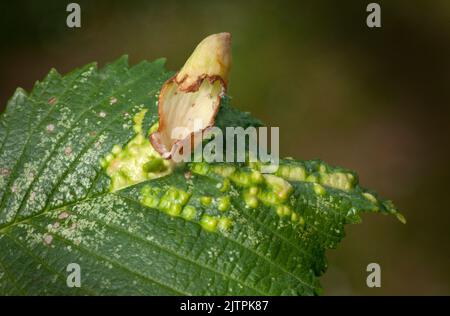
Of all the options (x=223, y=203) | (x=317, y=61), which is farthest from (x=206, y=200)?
(x=317, y=61)

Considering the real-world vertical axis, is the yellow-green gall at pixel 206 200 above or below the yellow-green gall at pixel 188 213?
above

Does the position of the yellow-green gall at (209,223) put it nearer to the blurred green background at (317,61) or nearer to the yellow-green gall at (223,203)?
the yellow-green gall at (223,203)

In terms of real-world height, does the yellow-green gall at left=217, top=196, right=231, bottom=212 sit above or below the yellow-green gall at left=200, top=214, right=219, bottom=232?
above

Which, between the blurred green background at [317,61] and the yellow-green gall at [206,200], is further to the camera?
the blurred green background at [317,61]

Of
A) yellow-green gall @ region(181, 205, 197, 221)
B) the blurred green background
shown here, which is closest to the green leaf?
yellow-green gall @ region(181, 205, 197, 221)

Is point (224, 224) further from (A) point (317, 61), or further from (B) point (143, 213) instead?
(A) point (317, 61)

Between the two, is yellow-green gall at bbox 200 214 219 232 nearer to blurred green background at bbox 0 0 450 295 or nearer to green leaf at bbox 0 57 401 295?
green leaf at bbox 0 57 401 295

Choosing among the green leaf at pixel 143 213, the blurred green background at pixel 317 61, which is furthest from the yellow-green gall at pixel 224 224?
the blurred green background at pixel 317 61
